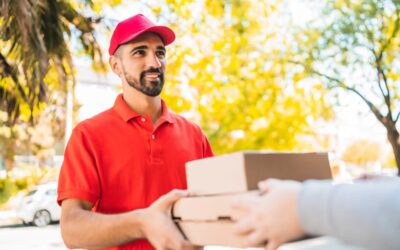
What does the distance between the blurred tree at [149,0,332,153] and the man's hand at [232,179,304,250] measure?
5606mm

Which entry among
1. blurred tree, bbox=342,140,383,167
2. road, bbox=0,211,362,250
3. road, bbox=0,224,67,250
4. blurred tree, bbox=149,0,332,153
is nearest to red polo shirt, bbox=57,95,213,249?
blurred tree, bbox=149,0,332,153

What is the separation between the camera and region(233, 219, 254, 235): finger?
2.78 ft

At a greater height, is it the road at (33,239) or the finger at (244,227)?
the finger at (244,227)

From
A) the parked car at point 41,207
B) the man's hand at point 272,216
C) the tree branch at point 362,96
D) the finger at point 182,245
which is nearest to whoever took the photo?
the man's hand at point 272,216

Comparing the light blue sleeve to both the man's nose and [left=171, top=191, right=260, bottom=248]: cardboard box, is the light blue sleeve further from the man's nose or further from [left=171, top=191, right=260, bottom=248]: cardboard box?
the man's nose

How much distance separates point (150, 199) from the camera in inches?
55.6

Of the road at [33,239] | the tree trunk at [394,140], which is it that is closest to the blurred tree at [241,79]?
the tree trunk at [394,140]

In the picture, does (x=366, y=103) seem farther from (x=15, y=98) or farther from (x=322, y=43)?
(x=15, y=98)

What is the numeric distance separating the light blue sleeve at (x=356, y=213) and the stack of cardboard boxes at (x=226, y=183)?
15 centimetres

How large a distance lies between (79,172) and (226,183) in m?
0.51

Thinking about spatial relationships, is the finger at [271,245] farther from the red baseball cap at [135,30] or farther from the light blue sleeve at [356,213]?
the red baseball cap at [135,30]

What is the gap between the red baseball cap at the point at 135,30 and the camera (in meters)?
1.49

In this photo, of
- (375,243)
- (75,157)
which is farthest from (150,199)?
(375,243)

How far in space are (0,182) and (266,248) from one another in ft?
47.4
